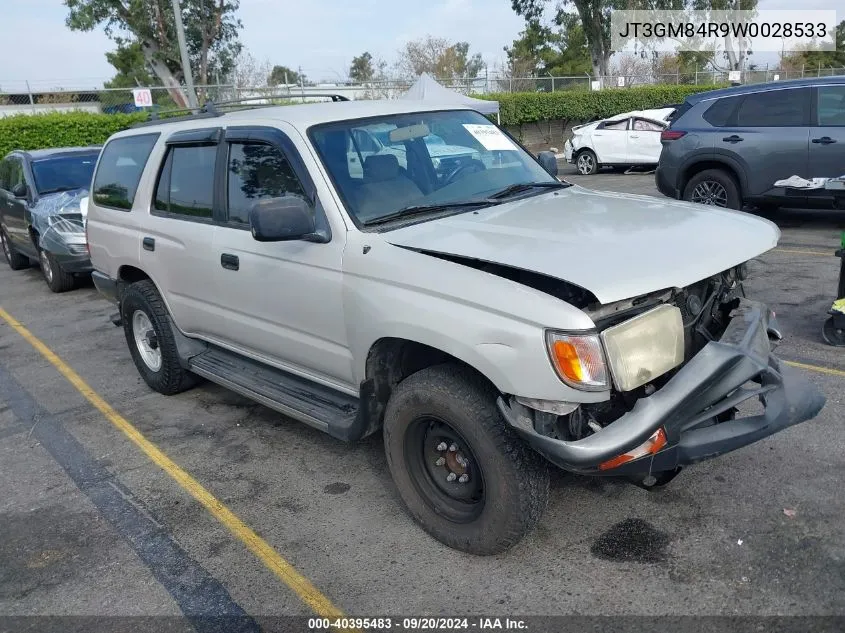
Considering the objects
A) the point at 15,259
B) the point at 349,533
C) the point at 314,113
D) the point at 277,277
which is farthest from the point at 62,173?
→ the point at 349,533

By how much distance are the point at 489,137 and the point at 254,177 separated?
1.44m

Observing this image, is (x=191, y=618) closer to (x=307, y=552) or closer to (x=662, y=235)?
(x=307, y=552)

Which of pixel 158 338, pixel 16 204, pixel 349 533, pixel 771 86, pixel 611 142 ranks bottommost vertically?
pixel 349 533

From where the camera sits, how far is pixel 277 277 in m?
3.93

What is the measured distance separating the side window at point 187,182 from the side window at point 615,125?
15.3 metres

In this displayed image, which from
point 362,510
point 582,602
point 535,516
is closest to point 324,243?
point 362,510

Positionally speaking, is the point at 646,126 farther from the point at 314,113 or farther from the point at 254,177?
the point at 254,177

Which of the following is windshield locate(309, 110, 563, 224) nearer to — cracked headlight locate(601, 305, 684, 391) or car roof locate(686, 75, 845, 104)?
cracked headlight locate(601, 305, 684, 391)

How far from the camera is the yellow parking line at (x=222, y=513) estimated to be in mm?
3135

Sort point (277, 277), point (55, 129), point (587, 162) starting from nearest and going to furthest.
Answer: point (277, 277) → point (55, 129) → point (587, 162)

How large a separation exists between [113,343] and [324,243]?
172 inches

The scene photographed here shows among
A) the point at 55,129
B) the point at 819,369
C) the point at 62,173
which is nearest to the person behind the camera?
the point at 819,369

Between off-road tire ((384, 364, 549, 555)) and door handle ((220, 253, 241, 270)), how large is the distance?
1431 mm

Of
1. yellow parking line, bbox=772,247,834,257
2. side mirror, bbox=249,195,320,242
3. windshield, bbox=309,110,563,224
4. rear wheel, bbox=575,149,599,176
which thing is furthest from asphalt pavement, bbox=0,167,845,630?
rear wheel, bbox=575,149,599,176
